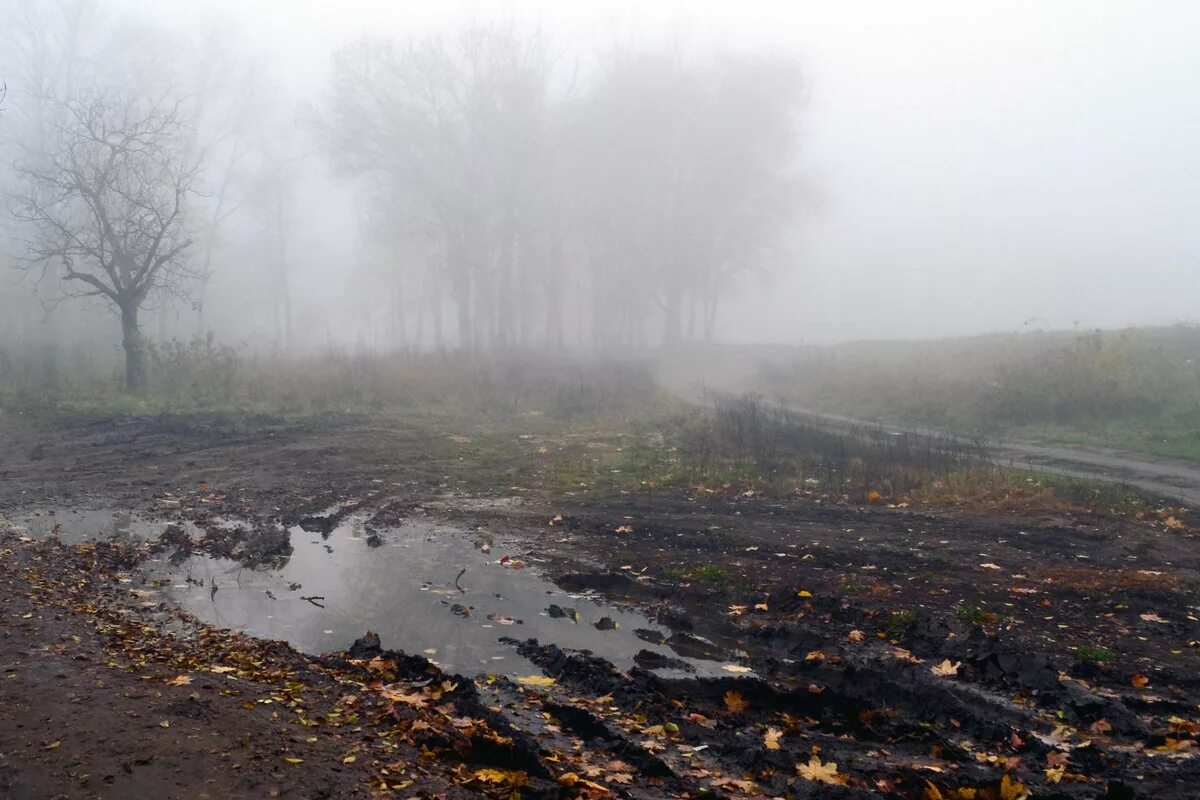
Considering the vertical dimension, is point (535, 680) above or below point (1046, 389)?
below

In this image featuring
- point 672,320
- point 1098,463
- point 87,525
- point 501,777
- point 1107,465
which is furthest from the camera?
point 672,320

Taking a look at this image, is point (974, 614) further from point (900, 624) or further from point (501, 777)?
point (501, 777)

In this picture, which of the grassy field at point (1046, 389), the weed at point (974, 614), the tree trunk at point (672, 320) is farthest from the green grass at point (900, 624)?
the tree trunk at point (672, 320)

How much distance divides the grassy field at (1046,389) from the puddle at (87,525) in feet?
56.8

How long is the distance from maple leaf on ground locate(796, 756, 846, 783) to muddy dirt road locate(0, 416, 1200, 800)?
0.02m

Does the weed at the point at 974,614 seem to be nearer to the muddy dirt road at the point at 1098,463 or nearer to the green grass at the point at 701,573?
the green grass at the point at 701,573

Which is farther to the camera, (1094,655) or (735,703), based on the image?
(1094,655)

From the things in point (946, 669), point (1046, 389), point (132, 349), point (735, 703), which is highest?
point (132, 349)

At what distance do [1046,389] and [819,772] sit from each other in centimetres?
1987

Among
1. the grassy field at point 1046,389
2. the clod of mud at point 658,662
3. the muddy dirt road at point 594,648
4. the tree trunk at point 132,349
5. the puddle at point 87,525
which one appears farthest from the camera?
the tree trunk at point 132,349

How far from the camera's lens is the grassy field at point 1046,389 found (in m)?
18.7

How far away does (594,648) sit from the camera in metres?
7.14

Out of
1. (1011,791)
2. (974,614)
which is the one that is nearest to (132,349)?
(974,614)

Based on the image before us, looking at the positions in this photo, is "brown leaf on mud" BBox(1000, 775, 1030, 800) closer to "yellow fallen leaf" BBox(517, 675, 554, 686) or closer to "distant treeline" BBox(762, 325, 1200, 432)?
"yellow fallen leaf" BBox(517, 675, 554, 686)
